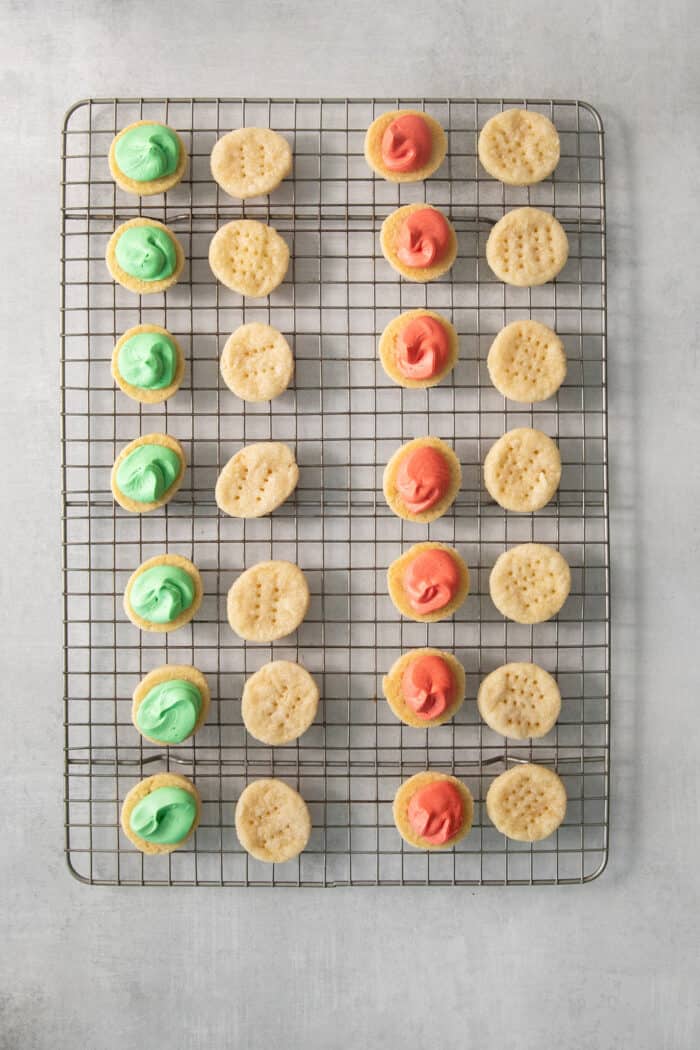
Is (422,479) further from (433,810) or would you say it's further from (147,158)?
(147,158)

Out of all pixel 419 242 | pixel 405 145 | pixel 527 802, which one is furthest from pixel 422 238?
pixel 527 802

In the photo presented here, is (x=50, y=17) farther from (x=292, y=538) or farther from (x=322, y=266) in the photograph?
(x=292, y=538)

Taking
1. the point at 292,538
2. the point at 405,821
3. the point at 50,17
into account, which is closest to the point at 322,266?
the point at 292,538

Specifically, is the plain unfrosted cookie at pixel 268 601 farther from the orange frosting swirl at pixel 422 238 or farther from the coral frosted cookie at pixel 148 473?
the orange frosting swirl at pixel 422 238

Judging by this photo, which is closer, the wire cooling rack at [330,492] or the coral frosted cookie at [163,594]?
the coral frosted cookie at [163,594]

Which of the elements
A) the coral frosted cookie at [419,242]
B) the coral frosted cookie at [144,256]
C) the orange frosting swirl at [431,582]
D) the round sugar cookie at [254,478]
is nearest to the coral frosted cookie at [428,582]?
the orange frosting swirl at [431,582]

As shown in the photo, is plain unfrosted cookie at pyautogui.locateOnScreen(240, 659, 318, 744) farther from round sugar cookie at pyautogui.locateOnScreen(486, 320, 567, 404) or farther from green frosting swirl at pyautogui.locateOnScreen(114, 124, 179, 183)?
green frosting swirl at pyautogui.locateOnScreen(114, 124, 179, 183)

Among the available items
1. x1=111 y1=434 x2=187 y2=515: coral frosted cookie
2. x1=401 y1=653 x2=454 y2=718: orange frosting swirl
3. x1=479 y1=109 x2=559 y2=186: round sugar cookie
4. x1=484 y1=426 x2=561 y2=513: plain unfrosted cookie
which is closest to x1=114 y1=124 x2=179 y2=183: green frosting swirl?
x1=111 y1=434 x2=187 y2=515: coral frosted cookie
